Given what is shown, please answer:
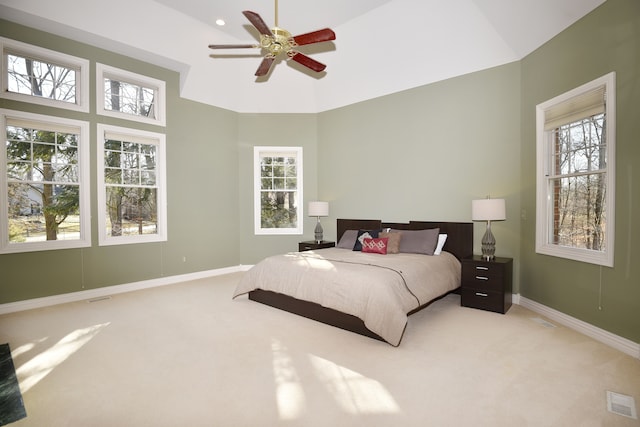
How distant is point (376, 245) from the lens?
4539 mm

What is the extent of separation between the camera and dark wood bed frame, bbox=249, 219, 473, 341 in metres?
3.18

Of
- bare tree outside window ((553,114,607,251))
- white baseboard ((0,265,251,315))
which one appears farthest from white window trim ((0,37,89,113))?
bare tree outside window ((553,114,607,251))

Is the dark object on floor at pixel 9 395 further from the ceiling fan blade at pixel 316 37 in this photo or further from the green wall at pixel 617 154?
the green wall at pixel 617 154

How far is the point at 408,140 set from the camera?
17.0 feet

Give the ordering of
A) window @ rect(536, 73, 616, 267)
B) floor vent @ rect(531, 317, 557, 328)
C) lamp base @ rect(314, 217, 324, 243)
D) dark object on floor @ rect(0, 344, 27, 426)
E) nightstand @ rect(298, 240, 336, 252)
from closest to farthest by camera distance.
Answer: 1. dark object on floor @ rect(0, 344, 27, 426)
2. window @ rect(536, 73, 616, 267)
3. floor vent @ rect(531, 317, 557, 328)
4. nightstand @ rect(298, 240, 336, 252)
5. lamp base @ rect(314, 217, 324, 243)

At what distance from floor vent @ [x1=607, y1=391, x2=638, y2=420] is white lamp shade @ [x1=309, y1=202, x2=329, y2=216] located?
14.3 ft

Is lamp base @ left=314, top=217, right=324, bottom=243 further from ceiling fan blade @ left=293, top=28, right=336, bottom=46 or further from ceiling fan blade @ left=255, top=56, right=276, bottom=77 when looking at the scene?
ceiling fan blade @ left=293, top=28, right=336, bottom=46

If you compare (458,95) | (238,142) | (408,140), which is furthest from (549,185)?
(238,142)

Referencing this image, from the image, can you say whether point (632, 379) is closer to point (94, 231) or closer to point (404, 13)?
point (404, 13)

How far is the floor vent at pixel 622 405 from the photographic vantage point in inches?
74.5

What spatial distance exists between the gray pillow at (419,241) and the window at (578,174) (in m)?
1.21

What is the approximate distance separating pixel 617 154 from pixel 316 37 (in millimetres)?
2898

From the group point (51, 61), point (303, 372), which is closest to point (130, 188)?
point (51, 61)

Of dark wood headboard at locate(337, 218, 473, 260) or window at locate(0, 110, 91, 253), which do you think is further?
dark wood headboard at locate(337, 218, 473, 260)
